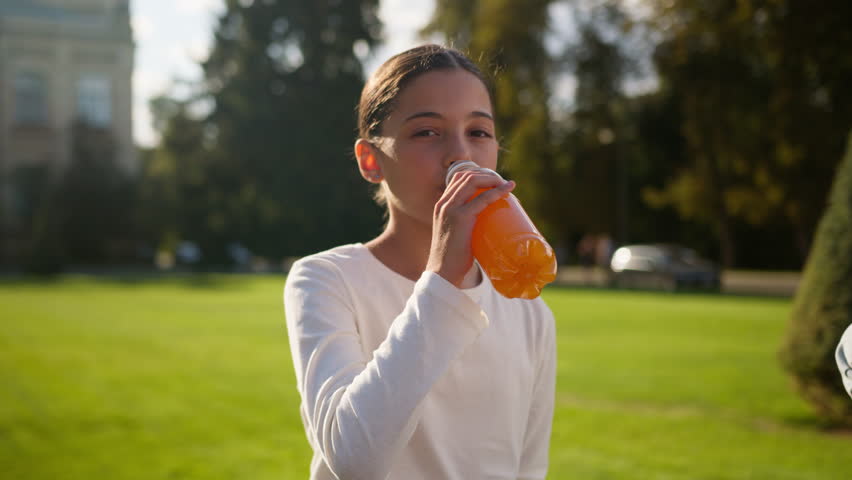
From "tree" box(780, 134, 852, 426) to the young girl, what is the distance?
17.4 feet

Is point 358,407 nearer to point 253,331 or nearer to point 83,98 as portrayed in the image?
point 253,331

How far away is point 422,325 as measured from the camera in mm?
1633

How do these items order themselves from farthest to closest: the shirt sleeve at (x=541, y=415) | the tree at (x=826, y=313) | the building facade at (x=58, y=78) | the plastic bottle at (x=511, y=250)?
1. the building facade at (x=58, y=78)
2. the tree at (x=826, y=313)
3. the shirt sleeve at (x=541, y=415)
4. the plastic bottle at (x=511, y=250)

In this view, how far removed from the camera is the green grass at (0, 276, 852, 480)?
624 cm

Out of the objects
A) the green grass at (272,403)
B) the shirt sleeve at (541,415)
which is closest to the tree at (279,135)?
the green grass at (272,403)

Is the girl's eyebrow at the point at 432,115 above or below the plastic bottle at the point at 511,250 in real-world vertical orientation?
above

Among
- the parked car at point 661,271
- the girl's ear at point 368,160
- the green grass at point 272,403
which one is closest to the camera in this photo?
the girl's ear at point 368,160

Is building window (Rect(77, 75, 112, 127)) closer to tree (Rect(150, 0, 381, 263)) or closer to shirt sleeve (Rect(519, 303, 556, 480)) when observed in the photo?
tree (Rect(150, 0, 381, 263))

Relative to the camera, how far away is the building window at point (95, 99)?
180ft

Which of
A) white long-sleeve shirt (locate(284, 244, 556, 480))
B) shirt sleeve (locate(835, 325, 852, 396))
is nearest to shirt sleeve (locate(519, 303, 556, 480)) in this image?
white long-sleeve shirt (locate(284, 244, 556, 480))

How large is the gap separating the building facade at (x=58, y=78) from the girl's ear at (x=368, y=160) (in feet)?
174

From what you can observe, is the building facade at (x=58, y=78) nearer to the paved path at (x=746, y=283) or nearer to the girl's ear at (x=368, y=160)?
the paved path at (x=746, y=283)

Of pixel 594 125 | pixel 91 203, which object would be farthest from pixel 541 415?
pixel 91 203

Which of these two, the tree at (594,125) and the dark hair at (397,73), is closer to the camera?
the dark hair at (397,73)
